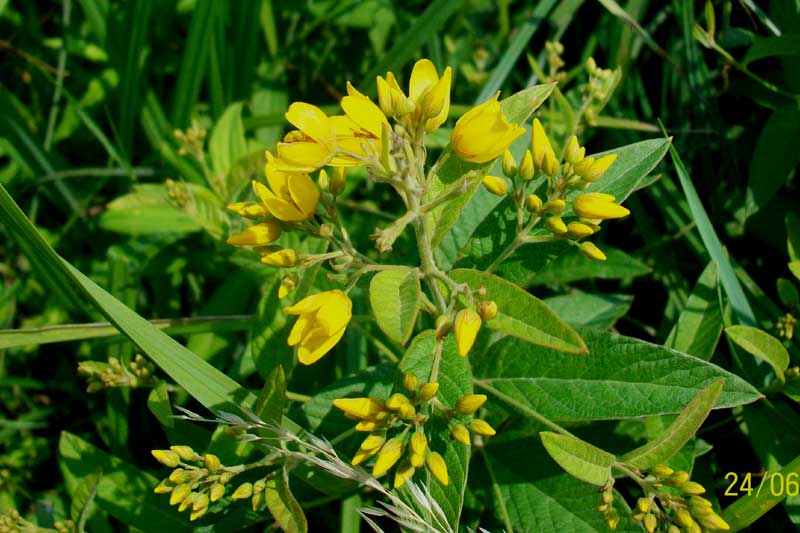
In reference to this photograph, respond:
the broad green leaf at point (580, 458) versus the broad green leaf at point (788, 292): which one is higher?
the broad green leaf at point (788, 292)

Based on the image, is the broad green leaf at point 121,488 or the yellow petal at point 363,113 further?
the broad green leaf at point 121,488

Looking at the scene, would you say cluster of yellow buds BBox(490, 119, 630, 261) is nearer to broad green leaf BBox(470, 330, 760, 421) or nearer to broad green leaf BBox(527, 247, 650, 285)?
broad green leaf BBox(470, 330, 760, 421)

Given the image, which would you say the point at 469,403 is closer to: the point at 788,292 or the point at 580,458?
the point at 580,458

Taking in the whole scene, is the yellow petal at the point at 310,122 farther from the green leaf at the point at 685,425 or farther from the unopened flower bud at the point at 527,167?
the green leaf at the point at 685,425

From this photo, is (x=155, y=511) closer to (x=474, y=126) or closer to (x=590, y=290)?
(x=474, y=126)

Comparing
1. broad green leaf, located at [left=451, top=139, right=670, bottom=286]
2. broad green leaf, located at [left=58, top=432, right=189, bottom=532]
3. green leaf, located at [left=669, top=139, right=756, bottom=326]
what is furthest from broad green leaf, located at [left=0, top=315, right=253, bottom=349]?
green leaf, located at [left=669, top=139, right=756, bottom=326]

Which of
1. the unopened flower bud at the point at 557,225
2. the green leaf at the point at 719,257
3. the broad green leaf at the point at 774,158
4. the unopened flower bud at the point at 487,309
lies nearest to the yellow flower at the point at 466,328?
the unopened flower bud at the point at 487,309

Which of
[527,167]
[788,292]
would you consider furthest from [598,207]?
[788,292]

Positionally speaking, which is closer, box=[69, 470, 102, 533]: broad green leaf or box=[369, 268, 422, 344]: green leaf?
box=[369, 268, 422, 344]: green leaf
